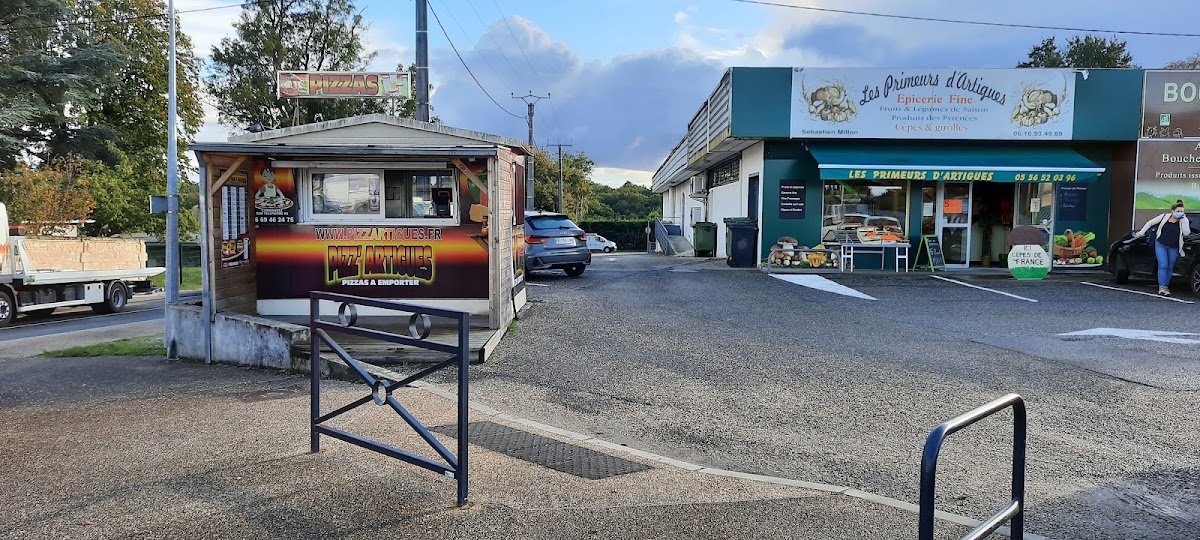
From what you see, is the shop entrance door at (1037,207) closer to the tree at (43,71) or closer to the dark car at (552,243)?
the dark car at (552,243)

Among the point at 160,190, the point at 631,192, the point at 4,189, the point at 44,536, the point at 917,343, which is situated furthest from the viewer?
the point at 631,192

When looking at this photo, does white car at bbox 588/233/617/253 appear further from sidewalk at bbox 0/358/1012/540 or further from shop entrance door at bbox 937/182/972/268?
sidewalk at bbox 0/358/1012/540

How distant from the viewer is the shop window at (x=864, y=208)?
18.7 m

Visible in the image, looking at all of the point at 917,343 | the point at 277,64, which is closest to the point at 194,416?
the point at 917,343

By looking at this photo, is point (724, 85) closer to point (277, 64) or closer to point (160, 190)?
point (160, 190)

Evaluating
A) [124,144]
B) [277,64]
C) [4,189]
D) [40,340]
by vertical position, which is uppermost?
[277,64]

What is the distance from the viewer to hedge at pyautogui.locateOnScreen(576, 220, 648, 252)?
5231 centimetres

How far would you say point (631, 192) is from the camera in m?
Answer: 114

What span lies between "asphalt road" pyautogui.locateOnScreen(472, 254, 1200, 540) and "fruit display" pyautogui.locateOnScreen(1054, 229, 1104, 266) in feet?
18.6

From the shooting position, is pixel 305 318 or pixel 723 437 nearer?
pixel 723 437

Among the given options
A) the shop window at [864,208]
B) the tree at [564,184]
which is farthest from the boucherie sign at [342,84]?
the tree at [564,184]

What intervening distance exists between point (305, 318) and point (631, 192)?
105341mm

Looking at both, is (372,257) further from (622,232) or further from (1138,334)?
(622,232)

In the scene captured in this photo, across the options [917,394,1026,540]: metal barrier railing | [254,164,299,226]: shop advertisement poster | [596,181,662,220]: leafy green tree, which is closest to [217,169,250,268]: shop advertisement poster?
[254,164,299,226]: shop advertisement poster
